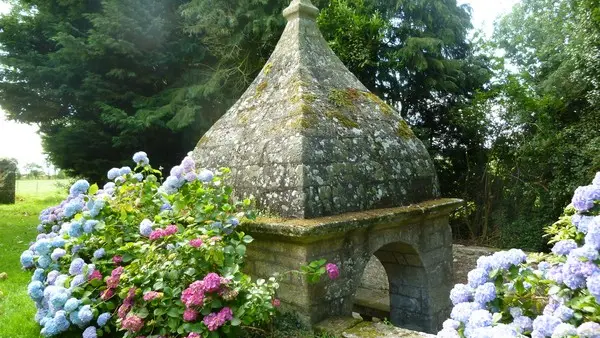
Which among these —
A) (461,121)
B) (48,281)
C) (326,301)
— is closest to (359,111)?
(326,301)

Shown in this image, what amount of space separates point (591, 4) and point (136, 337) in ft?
28.5

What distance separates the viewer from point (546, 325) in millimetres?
1506

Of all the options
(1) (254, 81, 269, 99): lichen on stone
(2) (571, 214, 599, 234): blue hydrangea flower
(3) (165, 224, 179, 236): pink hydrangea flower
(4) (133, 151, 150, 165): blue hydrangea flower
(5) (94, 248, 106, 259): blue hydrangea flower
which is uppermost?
(1) (254, 81, 269, 99): lichen on stone

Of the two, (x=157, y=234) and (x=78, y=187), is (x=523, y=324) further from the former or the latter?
(x=78, y=187)

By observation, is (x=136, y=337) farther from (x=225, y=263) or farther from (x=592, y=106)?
(x=592, y=106)

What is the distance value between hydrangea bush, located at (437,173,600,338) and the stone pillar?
16.6 m

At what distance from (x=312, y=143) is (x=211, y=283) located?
142 centimetres

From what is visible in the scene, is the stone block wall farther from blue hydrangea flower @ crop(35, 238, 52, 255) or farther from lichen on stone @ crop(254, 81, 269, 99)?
blue hydrangea flower @ crop(35, 238, 52, 255)

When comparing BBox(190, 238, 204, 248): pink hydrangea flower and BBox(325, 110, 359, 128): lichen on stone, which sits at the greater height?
BBox(325, 110, 359, 128): lichen on stone

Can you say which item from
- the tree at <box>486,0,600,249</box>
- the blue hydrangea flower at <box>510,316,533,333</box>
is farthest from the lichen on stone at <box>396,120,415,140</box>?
the tree at <box>486,0,600,249</box>

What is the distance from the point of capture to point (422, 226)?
4.05 m

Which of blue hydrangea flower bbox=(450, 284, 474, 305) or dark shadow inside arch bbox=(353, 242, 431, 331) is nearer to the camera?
blue hydrangea flower bbox=(450, 284, 474, 305)

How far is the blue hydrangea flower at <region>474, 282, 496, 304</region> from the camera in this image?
1814mm

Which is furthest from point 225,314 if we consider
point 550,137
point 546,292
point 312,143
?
point 550,137
